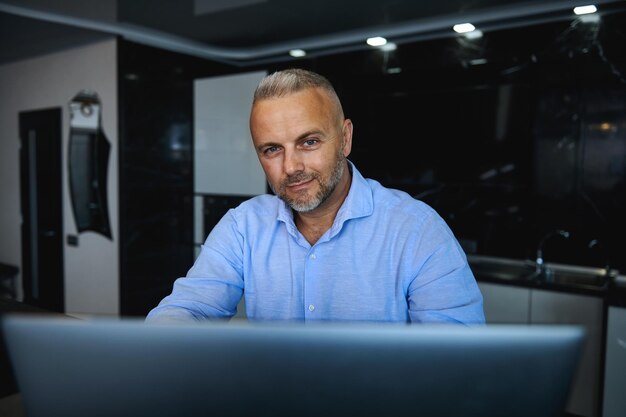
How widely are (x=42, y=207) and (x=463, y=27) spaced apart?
13.9 feet

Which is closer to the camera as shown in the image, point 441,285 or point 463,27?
point 441,285

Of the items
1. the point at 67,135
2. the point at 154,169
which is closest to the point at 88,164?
the point at 67,135

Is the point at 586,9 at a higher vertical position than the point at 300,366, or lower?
higher

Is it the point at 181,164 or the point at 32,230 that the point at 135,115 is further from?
the point at 32,230

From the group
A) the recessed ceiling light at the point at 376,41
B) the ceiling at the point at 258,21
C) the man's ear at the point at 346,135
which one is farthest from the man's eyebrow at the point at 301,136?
the recessed ceiling light at the point at 376,41

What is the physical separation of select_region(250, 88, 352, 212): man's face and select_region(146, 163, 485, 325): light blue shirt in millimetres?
101

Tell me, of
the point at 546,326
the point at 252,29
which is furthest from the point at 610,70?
the point at 546,326

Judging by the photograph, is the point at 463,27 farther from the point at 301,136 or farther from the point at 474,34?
the point at 301,136

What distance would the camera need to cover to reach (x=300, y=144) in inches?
45.4

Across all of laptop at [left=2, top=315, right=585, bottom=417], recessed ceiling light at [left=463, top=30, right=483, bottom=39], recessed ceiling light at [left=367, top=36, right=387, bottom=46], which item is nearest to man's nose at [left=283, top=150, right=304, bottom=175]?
laptop at [left=2, top=315, right=585, bottom=417]

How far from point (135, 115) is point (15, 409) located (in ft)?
11.6

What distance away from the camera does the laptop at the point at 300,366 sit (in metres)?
0.45

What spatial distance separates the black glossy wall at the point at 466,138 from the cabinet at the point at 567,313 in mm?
565

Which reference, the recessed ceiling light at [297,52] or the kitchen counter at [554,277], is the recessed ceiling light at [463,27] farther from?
the kitchen counter at [554,277]
